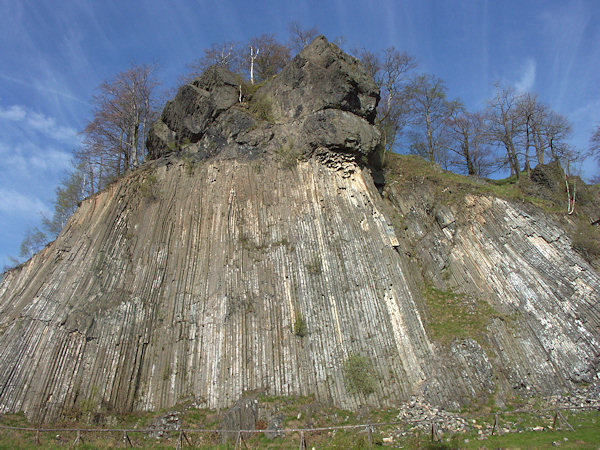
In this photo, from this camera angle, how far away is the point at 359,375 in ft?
47.8

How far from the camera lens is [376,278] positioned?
17.1 m

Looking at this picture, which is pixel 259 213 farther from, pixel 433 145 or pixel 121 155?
pixel 433 145

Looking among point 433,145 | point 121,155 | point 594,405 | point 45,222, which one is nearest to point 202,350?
point 594,405

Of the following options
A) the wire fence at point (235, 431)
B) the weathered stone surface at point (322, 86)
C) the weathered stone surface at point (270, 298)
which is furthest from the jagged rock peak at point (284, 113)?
the wire fence at point (235, 431)

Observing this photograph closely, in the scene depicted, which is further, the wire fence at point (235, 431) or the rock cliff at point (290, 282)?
the rock cliff at point (290, 282)

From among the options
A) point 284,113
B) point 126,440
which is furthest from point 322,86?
point 126,440

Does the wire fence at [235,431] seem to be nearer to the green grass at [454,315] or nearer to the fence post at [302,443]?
the fence post at [302,443]

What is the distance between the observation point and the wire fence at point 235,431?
12.4 metres

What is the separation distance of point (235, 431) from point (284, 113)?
53.0 feet

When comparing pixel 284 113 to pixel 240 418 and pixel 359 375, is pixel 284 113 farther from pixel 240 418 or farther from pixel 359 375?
pixel 240 418

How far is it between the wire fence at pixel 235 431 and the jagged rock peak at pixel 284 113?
12553 mm

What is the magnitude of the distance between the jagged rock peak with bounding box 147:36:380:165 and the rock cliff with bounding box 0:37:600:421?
0.37ft

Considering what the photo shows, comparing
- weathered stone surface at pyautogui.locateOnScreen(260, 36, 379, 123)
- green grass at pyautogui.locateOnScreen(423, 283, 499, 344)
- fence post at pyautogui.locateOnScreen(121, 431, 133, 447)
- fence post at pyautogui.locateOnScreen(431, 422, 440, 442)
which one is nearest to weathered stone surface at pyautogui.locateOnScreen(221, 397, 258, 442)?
fence post at pyautogui.locateOnScreen(121, 431, 133, 447)

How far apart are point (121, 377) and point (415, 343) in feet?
36.6
